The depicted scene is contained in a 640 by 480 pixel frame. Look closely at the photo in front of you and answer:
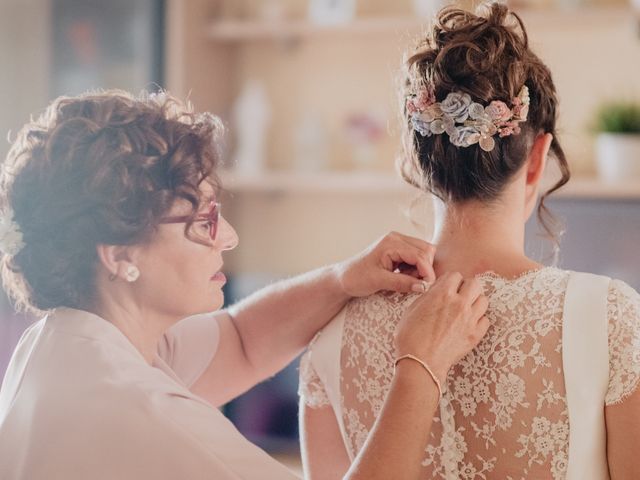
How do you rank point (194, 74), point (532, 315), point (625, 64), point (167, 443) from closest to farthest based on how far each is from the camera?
point (167, 443), point (532, 315), point (625, 64), point (194, 74)

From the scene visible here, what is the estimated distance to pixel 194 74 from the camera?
14.4ft

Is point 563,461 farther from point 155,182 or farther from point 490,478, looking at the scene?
point 155,182

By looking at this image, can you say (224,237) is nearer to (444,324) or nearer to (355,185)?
(444,324)

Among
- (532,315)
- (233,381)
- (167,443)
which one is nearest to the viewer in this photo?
(167,443)

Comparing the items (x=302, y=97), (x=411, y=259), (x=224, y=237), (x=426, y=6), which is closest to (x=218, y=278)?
(x=224, y=237)

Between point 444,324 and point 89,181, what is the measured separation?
1.87 feet

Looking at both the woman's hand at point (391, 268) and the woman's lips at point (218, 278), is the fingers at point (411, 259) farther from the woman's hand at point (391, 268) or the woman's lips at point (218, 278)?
the woman's lips at point (218, 278)

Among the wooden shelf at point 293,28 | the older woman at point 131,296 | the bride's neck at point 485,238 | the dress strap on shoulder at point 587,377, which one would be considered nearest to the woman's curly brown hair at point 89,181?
the older woman at point 131,296

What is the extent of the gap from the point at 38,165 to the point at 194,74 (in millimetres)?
2955

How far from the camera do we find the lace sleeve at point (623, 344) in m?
1.42

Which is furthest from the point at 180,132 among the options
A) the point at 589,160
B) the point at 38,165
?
the point at 589,160

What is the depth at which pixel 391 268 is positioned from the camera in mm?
1662

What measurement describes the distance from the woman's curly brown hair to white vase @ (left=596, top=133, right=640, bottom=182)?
96.0 inches

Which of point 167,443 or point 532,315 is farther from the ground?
point 532,315
